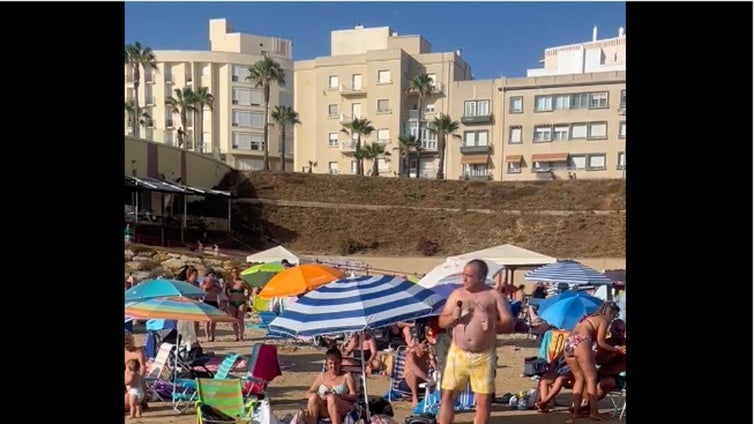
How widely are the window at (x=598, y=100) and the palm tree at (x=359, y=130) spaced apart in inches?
657

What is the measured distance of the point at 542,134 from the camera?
164 feet

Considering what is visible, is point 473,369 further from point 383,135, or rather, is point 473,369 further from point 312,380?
point 383,135

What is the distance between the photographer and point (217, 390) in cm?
589

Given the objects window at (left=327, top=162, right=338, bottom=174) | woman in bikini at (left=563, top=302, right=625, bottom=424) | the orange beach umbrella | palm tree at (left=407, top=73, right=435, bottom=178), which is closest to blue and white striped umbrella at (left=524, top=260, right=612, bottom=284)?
the orange beach umbrella

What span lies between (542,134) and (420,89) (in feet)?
33.2

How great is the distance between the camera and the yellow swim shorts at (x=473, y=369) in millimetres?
5184

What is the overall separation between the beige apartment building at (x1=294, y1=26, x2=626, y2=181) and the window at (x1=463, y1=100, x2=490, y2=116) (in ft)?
0.26

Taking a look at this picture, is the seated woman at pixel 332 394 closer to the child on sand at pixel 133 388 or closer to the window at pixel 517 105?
the child on sand at pixel 133 388

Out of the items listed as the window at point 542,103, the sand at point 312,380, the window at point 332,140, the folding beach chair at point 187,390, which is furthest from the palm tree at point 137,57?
the folding beach chair at point 187,390

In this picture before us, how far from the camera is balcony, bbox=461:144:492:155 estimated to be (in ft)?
169

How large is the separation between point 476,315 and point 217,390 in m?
2.39

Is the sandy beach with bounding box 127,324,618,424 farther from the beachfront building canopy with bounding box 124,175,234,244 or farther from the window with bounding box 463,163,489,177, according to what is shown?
the window with bounding box 463,163,489,177
